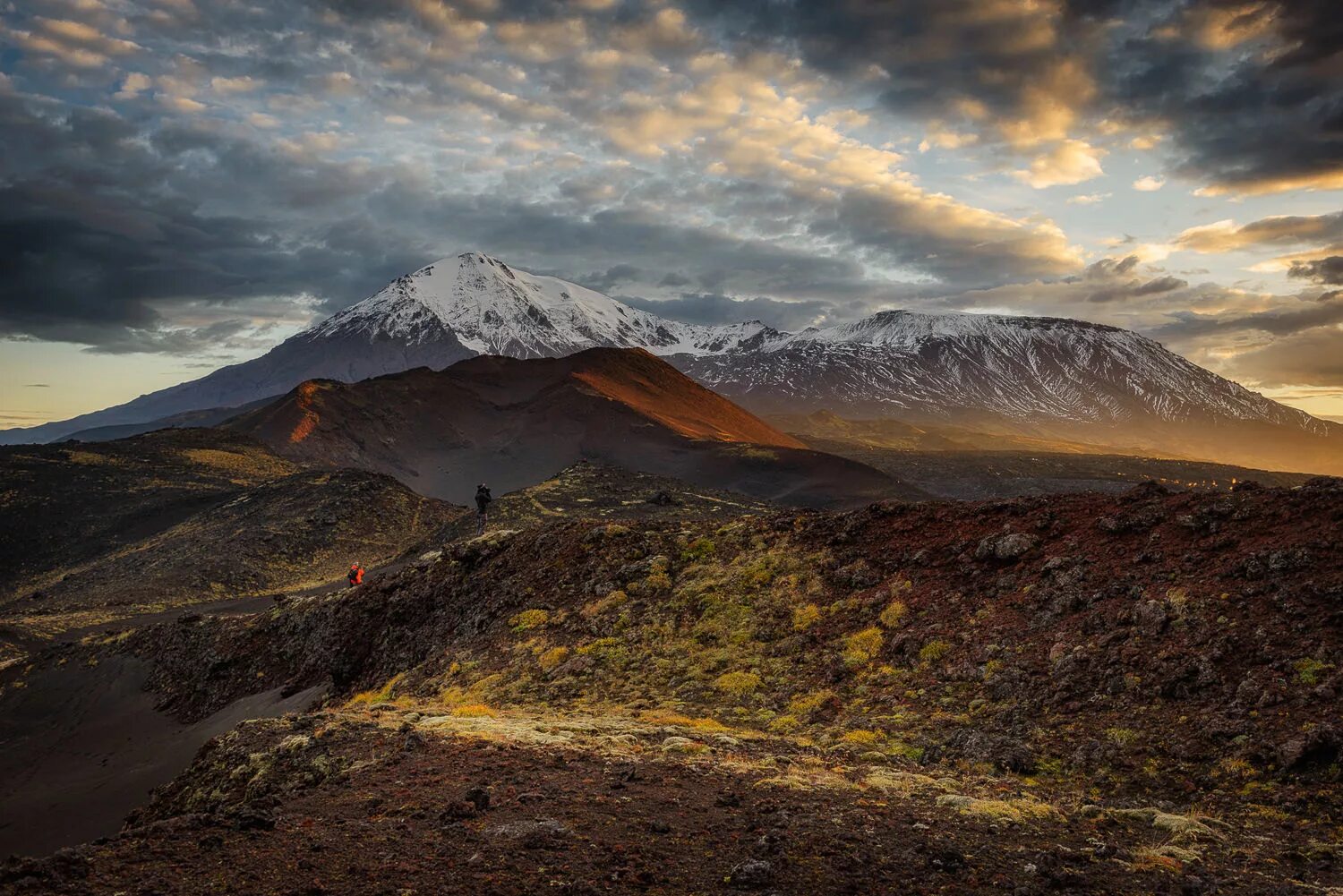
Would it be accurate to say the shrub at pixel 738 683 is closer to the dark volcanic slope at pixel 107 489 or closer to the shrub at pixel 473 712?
the shrub at pixel 473 712

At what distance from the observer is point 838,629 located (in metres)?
17.5

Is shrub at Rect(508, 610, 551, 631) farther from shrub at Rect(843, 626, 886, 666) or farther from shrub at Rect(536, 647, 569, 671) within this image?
A: shrub at Rect(843, 626, 886, 666)

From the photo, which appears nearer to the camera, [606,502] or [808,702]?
[808,702]

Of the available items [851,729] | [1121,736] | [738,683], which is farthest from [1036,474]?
[1121,736]

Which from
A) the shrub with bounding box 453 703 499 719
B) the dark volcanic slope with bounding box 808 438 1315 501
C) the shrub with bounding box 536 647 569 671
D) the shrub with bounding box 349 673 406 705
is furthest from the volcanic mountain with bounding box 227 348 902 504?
the shrub with bounding box 453 703 499 719

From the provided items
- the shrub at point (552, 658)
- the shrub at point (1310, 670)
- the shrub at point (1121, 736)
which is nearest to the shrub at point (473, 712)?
the shrub at point (552, 658)

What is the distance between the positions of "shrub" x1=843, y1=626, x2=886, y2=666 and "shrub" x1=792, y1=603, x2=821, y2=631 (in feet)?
4.35

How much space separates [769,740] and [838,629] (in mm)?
4724

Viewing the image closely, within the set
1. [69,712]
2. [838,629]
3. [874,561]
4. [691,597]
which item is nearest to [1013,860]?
[838,629]

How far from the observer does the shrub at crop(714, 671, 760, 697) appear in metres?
16.6

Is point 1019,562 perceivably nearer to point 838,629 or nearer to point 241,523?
point 838,629

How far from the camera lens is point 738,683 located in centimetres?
1686

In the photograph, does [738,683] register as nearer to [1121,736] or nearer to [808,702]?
[808,702]

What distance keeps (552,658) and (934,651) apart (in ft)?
34.1
